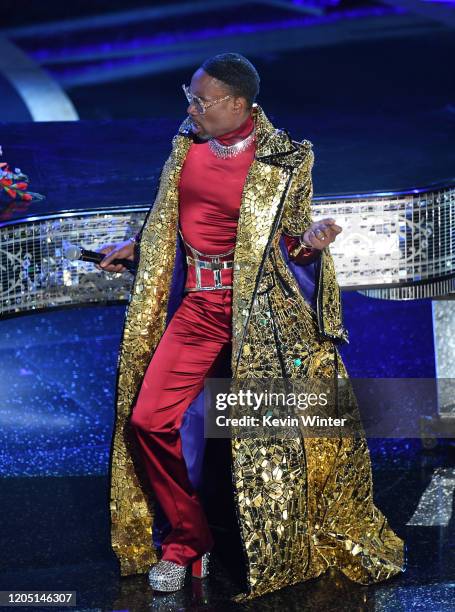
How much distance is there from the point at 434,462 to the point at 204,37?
6.31 meters

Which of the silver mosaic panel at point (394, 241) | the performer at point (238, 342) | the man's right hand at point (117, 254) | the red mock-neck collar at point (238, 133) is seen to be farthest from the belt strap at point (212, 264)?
the silver mosaic panel at point (394, 241)

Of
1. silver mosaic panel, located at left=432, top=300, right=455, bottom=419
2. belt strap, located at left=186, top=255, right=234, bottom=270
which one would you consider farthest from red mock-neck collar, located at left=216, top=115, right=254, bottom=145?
silver mosaic panel, located at left=432, top=300, right=455, bottom=419

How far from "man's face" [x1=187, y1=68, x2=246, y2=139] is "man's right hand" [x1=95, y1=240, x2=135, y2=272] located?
493 millimetres

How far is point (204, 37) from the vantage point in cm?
1102

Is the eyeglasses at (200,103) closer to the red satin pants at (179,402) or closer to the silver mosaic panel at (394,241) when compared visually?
the red satin pants at (179,402)

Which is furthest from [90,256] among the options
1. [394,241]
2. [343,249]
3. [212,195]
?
[394,241]

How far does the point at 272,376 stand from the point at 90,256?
2.45ft

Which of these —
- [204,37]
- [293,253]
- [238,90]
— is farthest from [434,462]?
[204,37]

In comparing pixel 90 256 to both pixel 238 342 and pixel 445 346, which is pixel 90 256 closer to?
pixel 238 342

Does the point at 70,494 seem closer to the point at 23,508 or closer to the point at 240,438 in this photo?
the point at 23,508

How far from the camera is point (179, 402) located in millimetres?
4145

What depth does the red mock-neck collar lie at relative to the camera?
4.12 m

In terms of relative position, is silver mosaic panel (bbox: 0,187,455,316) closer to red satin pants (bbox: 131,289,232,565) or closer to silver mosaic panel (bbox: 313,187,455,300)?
silver mosaic panel (bbox: 313,187,455,300)

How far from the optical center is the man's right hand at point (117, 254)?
4.30 m
